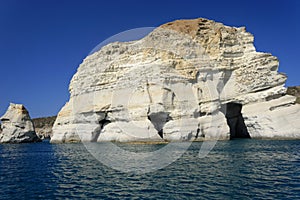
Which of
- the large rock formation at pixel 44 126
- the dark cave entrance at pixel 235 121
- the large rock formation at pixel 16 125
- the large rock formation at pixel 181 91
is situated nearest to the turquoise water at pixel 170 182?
the large rock formation at pixel 181 91

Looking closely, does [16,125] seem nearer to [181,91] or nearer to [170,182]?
[181,91]

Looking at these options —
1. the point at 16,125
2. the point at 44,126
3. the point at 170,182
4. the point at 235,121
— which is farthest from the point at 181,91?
the point at 44,126

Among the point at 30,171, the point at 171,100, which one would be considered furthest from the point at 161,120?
the point at 30,171

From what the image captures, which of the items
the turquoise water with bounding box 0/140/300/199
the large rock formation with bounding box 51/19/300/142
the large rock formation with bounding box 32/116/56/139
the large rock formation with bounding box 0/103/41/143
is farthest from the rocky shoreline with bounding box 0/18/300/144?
the large rock formation with bounding box 32/116/56/139

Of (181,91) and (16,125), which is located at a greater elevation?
(181,91)

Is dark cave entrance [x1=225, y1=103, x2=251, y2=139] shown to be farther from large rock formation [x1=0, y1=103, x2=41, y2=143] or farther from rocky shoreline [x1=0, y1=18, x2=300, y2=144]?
large rock formation [x1=0, y1=103, x2=41, y2=143]

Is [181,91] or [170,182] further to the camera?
[181,91]

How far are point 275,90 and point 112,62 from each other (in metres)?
23.2

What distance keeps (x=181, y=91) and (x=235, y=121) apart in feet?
39.9

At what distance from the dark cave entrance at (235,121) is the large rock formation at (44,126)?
204 ft

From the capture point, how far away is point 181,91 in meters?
36.4

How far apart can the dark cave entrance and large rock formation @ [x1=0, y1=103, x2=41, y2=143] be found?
38.1 m

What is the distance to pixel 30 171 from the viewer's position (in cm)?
1673

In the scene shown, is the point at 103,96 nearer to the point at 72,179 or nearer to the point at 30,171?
the point at 30,171
